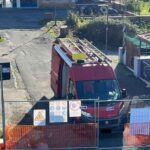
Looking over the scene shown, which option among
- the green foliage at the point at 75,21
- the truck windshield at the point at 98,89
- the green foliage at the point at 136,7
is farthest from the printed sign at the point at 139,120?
the green foliage at the point at 136,7

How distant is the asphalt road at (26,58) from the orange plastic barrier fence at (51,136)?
3.66ft

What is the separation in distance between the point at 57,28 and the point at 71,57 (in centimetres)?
1970

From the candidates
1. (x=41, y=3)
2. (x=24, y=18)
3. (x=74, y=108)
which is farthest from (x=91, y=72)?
(x=41, y=3)

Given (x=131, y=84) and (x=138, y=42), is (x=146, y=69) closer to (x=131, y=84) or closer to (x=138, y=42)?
(x=131, y=84)

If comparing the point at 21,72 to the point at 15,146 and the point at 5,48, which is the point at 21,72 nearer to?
the point at 5,48

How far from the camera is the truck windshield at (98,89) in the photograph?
18716mm

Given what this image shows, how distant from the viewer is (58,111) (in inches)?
627

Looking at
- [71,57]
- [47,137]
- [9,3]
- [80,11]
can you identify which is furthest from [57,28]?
[47,137]

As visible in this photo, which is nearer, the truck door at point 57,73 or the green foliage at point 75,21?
the truck door at point 57,73

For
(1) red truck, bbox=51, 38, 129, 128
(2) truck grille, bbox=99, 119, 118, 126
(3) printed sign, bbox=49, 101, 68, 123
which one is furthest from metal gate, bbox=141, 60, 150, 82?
(3) printed sign, bbox=49, 101, 68, 123

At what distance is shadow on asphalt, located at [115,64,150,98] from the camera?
79.7 feet

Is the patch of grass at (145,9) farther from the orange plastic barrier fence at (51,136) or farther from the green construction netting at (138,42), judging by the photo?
the orange plastic barrier fence at (51,136)

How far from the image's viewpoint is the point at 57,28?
1571 inches

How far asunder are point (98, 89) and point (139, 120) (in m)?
2.95
